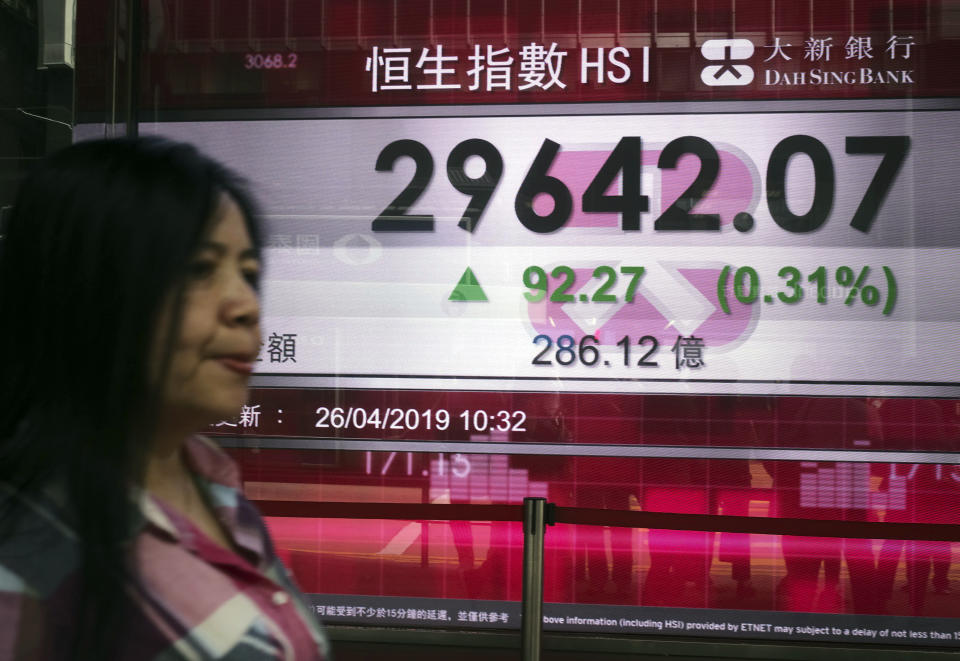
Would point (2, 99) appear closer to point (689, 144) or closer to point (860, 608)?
point (689, 144)

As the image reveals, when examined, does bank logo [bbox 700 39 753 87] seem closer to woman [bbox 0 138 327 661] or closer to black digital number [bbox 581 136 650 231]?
black digital number [bbox 581 136 650 231]

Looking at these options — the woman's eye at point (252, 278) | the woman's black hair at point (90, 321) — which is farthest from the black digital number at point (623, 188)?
the woman's black hair at point (90, 321)

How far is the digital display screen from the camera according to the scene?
12.8ft

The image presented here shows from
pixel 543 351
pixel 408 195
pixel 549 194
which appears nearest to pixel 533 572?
→ pixel 543 351

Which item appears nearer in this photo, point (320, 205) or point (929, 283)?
point (929, 283)

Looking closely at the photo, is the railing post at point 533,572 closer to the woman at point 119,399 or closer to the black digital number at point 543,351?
the black digital number at point 543,351

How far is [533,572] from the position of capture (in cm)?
355

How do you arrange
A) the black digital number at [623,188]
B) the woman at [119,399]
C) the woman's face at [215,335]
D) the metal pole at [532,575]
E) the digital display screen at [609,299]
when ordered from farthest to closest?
the black digital number at [623,188]
the digital display screen at [609,299]
the metal pole at [532,575]
the woman's face at [215,335]
the woman at [119,399]

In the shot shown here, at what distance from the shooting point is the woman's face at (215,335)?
876mm

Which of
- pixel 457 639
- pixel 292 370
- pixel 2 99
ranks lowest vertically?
pixel 457 639

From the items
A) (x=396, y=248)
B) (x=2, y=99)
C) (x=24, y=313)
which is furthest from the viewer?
(x=2, y=99)

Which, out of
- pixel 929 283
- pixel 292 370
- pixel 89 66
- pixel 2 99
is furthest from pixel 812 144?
pixel 2 99

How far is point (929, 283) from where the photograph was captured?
388 centimetres

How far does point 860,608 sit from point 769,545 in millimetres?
420
